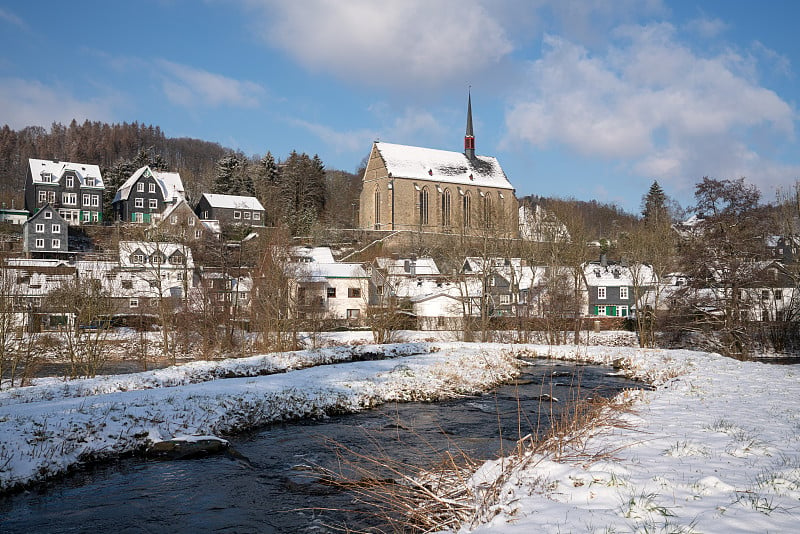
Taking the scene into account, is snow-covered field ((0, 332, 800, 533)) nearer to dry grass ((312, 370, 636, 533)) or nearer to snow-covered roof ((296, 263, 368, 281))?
dry grass ((312, 370, 636, 533))

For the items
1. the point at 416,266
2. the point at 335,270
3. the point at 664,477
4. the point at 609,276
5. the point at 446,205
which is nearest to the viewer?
the point at 664,477

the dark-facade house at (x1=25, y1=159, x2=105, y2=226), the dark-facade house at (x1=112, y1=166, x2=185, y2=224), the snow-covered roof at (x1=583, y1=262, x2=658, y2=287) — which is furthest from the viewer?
the dark-facade house at (x1=112, y1=166, x2=185, y2=224)

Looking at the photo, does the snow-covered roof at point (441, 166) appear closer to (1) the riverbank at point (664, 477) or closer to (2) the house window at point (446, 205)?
(2) the house window at point (446, 205)

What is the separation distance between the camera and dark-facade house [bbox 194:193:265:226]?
266ft

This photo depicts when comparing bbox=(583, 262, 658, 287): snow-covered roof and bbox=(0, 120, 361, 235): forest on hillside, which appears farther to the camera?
bbox=(0, 120, 361, 235): forest on hillside

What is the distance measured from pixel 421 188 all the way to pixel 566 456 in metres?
81.4

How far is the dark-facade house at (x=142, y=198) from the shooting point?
8175cm

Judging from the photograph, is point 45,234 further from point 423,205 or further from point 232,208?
point 423,205

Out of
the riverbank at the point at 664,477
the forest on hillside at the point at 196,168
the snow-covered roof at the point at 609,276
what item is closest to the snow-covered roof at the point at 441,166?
the forest on hillside at the point at 196,168

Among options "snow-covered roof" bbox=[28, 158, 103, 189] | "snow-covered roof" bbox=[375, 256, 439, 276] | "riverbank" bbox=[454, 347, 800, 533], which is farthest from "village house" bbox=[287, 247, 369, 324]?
"snow-covered roof" bbox=[28, 158, 103, 189]

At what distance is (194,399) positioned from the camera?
53.2 ft

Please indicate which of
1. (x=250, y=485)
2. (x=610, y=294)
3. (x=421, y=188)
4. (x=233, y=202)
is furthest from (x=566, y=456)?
(x=421, y=188)

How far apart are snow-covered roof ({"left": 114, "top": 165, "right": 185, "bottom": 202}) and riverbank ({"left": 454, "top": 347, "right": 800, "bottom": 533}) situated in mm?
82030

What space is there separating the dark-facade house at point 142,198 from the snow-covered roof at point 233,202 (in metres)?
4.25
